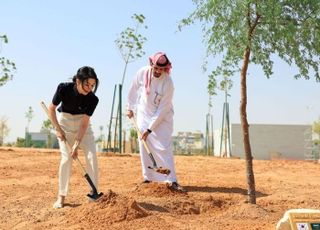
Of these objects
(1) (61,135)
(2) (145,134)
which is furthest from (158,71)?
(1) (61,135)

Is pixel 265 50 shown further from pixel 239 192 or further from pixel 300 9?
pixel 239 192

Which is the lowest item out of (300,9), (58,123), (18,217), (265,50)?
(18,217)

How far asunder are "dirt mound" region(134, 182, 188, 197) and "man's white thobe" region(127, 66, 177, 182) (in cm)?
35

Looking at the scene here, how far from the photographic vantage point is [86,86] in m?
6.13

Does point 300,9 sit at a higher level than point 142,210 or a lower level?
higher

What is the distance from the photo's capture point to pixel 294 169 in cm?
1209

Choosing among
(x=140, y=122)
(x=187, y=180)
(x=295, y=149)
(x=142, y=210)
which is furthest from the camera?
(x=295, y=149)

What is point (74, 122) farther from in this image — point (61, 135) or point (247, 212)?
point (247, 212)

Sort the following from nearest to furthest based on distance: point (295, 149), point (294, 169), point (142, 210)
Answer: point (142, 210)
point (294, 169)
point (295, 149)

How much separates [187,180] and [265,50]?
318 cm

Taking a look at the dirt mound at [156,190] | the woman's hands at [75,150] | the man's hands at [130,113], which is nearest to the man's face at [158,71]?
the man's hands at [130,113]

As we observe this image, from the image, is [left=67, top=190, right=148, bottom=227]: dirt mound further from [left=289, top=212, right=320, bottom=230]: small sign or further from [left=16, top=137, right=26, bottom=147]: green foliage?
[left=16, top=137, right=26, bottom=147]: green foliage

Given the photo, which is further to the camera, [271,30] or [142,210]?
[271,30]

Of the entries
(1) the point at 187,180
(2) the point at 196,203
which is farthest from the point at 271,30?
(1) the point at 187,180
